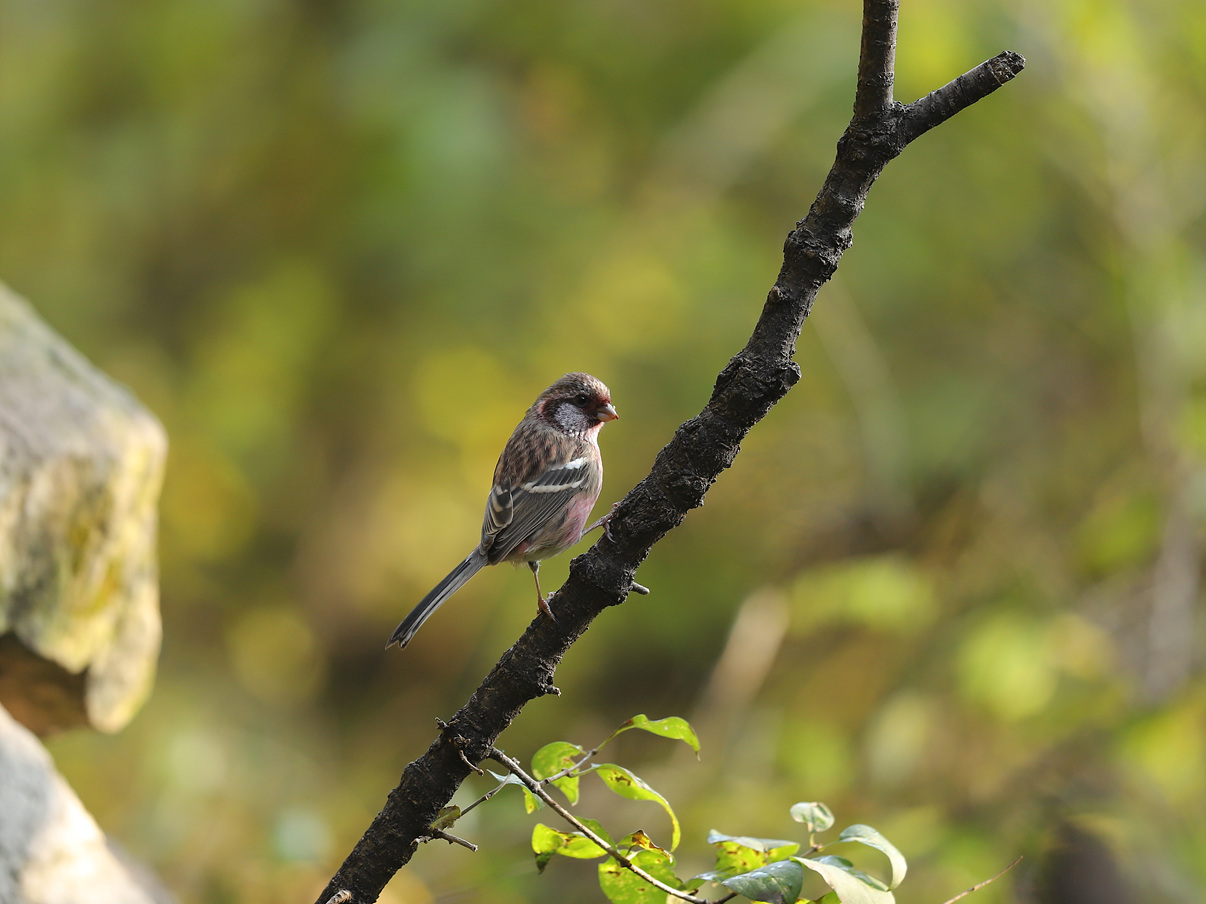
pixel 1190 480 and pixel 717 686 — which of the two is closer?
pixel 1190 480

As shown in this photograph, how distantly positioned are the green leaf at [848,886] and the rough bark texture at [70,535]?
1.43 meters

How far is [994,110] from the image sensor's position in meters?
4.89

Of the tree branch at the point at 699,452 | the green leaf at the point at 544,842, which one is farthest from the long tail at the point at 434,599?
the green leaf at the point at 544,842

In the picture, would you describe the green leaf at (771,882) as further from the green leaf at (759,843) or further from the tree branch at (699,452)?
the tree branch at (699,452)

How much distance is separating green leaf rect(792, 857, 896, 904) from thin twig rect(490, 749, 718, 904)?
0.44 ft

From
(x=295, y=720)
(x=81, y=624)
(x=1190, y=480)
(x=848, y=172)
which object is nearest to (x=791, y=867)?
(x=848, y=172)

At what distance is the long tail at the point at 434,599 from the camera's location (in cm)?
138

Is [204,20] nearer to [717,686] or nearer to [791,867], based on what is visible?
[717,686]

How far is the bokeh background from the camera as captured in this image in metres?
3.70

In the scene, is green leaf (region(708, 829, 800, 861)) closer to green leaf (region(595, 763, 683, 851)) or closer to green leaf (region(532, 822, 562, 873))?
green leaf (region(595, 763, 683, 851))

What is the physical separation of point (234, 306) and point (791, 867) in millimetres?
4946

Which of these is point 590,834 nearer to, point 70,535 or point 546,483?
point 546,483

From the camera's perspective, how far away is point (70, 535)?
70.8 inches

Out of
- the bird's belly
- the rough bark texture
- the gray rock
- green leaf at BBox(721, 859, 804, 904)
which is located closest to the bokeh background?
the rough bark texture
